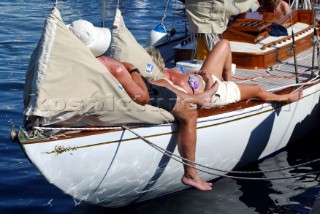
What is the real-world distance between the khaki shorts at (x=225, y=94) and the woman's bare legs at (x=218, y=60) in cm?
25

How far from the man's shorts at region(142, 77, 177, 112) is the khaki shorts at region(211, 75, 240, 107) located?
26.7 inches

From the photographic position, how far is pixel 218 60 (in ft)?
22.4

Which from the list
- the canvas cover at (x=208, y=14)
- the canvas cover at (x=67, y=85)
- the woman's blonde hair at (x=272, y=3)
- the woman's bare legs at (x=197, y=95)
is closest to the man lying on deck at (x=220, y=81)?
the woman's bare legs at (x=197, y=95)

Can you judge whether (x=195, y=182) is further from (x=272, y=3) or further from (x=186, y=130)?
(x=272, y=3)

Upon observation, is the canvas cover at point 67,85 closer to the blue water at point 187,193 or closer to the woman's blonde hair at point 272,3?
the blue water at point 187,193

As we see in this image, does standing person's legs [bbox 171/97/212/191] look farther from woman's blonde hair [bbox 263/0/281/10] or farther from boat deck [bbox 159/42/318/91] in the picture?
woman's blonde hair [bbox 263/0/281/10]

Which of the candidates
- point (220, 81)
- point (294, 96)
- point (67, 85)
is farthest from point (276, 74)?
point (67, 85)

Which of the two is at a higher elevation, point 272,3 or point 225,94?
point 272,3

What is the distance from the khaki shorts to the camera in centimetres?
641

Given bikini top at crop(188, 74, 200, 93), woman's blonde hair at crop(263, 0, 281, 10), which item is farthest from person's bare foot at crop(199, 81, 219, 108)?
woman's blonde hair at crop(263, 0, 281, 10)

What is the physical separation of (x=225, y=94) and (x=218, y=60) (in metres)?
0.47

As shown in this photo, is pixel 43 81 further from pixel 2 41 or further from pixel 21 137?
pixel 2 41

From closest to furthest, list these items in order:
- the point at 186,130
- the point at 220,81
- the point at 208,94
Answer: the point at 186,130, the point at 208,94, the point at 220,81

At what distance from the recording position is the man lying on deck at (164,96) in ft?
18.3
